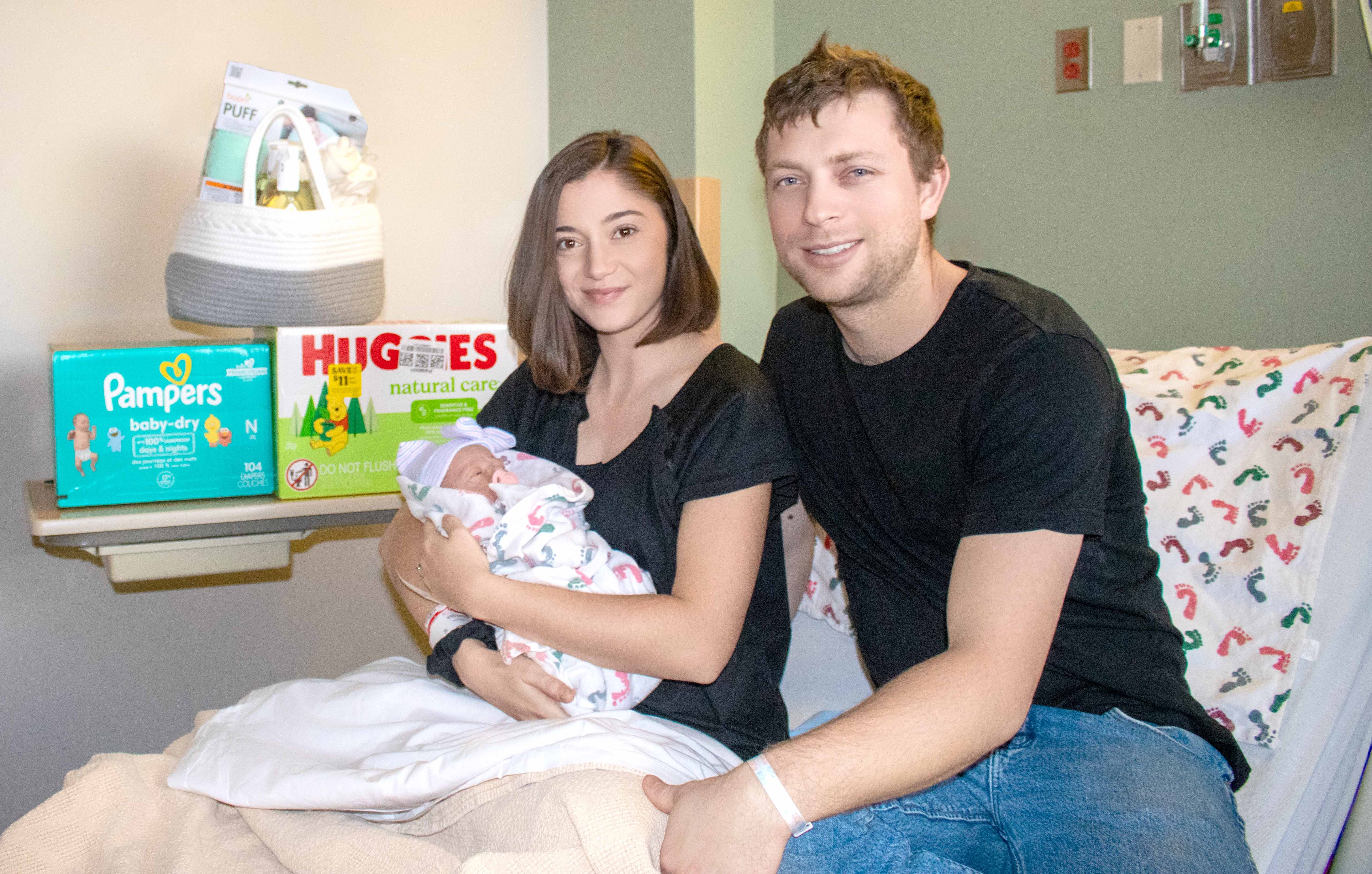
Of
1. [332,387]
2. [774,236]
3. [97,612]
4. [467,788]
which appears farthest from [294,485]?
[774,236]

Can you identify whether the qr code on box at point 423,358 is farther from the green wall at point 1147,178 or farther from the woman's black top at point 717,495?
the green wall at point 1147,178

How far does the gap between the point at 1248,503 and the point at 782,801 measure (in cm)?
80

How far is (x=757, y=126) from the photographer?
2162 millimetres

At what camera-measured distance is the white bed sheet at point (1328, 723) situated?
123 centimetres

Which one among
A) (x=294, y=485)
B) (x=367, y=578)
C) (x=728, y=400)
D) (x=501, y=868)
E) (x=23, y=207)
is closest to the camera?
(x=501, y=868)

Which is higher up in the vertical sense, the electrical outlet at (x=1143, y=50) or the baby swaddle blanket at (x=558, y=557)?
the electrical outlet at (x=1143, y=50)

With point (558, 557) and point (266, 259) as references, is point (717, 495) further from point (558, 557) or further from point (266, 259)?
point (266, 259)

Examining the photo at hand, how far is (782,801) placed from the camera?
90cm

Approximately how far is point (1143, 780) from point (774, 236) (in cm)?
75

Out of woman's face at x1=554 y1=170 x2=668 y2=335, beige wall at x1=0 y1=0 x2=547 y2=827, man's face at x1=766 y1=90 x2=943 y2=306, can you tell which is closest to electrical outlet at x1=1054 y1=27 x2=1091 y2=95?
man's face at x1=766 y1=90 x2=943 y2=306

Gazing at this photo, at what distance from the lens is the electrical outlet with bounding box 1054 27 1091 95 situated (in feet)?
5.72

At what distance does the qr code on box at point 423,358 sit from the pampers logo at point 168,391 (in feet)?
0.92

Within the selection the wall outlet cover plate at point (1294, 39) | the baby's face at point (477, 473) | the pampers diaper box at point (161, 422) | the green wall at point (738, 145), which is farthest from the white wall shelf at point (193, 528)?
the wall outlet cover plate at point (1294, 39)

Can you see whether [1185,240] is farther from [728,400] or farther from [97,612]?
[97,612]
